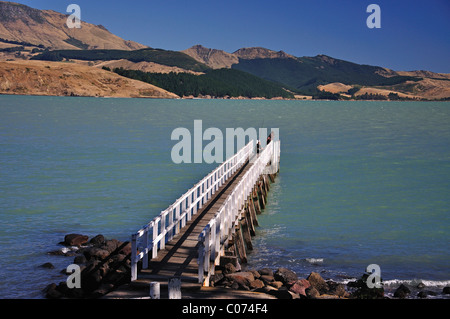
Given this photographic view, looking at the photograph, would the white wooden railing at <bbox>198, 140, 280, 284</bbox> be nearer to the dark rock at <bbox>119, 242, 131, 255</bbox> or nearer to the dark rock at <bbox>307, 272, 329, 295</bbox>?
the dark rock at <bbox>307, 272, 329, 295</bbox>

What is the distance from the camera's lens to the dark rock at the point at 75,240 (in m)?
21.0

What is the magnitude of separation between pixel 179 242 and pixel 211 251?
2041mm

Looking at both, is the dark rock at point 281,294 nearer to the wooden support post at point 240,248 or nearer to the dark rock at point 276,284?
the dark rock at point 276,284

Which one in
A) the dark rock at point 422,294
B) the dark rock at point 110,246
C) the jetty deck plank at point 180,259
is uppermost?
the jetty deck plank at point 180,259

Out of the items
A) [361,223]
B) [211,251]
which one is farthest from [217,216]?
[361,223]

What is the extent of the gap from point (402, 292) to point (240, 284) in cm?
565

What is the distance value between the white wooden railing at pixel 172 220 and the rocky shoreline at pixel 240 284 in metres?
0.95

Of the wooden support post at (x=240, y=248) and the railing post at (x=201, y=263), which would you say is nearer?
the railing post at (x=201, y=263)

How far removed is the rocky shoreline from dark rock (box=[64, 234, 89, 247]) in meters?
2.42

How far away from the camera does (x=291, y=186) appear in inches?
1519

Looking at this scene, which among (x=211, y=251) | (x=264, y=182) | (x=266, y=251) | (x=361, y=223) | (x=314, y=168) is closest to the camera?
(x=211, y=251)

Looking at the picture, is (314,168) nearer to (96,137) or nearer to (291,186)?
(291,186)

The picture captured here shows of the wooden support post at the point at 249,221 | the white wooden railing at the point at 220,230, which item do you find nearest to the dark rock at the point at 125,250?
the white wooden railing at the point at 220,230
